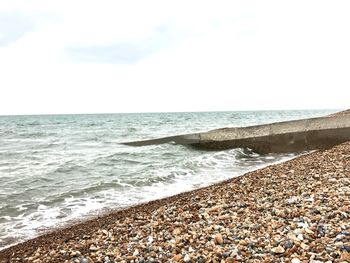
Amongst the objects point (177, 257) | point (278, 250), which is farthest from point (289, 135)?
point (177, 257)

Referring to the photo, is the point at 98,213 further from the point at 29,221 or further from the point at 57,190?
the point at 57,190

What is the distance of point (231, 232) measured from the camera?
480cm

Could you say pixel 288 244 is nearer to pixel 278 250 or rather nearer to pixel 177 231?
pixel 278 250

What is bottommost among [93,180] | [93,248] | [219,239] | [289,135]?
[93,180]

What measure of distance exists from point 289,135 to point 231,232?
13.4m

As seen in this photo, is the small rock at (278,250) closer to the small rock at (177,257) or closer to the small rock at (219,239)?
the small rock at (219,239)

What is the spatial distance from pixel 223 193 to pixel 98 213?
130 inches

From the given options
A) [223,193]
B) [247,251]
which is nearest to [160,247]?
[247,251]

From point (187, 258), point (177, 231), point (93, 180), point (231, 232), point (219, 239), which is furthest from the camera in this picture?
point (93, 180)

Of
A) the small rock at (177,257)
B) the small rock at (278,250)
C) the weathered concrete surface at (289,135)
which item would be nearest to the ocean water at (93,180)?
the weathered concrete surface at (289,135)

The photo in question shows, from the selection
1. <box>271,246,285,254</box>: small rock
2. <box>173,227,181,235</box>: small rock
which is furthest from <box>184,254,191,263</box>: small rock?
<box>271,246,285,254</box>: small rock

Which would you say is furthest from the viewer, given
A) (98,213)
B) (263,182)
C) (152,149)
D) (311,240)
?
(152,149)

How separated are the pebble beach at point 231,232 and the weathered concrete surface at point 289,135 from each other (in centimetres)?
961

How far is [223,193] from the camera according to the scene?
763 cm
